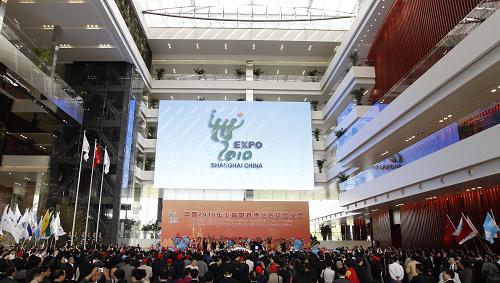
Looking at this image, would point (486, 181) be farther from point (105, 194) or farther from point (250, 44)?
point (250, 44)

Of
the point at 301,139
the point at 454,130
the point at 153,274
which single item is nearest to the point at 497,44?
the point at 454,130

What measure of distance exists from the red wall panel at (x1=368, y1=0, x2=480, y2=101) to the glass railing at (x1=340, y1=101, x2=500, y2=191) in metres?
5.70

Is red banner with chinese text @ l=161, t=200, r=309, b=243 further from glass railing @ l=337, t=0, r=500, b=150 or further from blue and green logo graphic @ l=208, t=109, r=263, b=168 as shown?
glass railing @ l=337, t=0, r=500, b=150

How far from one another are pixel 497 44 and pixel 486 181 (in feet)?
15.9

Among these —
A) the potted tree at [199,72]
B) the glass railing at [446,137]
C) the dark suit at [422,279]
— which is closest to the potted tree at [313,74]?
the potted tree at [199,72]

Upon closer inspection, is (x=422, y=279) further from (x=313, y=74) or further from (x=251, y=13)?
(x=313, y=74)

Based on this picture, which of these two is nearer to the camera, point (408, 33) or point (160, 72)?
point (408, 33)

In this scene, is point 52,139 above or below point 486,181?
above

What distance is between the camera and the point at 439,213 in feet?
63.2

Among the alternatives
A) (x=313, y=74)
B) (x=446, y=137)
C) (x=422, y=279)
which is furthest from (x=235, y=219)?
(x=422, y=279)

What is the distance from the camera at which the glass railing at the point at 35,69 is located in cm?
1623

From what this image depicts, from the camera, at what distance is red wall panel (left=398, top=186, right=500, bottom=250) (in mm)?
16078

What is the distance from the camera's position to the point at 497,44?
34.2ft

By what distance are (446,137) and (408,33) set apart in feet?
31.5
